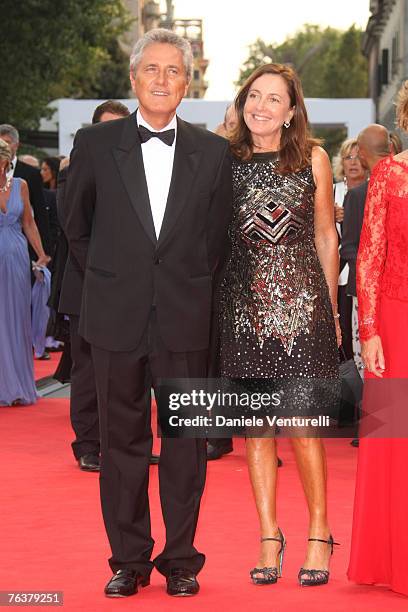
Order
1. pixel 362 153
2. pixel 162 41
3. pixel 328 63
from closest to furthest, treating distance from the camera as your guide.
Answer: pixel 162 41
pixel 362 153
pixel 328 63

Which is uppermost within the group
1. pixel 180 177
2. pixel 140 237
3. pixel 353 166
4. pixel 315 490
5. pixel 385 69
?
pixel 180 177

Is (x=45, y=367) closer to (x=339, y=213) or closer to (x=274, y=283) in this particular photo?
(x=339, y=213)

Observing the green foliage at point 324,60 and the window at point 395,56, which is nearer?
the window at point 395,56

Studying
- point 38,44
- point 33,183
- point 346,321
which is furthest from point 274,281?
point 38,44

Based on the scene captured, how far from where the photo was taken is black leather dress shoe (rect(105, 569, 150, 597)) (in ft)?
18.5

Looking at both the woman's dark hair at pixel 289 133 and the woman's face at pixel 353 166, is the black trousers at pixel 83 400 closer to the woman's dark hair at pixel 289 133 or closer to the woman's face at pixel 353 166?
the woman's face at pixel 353 166

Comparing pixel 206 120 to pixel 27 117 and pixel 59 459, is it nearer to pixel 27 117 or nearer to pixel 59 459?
pixel 27 117

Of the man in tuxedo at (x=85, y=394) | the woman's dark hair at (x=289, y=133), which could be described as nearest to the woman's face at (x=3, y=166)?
the man in tuxedo at (x=85, y=394)

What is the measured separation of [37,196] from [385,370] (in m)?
8.24

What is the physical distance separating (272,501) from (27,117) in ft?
115

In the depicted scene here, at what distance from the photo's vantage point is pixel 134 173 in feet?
18.3

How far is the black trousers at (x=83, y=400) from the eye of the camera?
8.91m

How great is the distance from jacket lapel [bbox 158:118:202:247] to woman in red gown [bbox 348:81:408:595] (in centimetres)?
78

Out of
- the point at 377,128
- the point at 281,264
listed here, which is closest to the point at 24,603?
the point at 281,264
